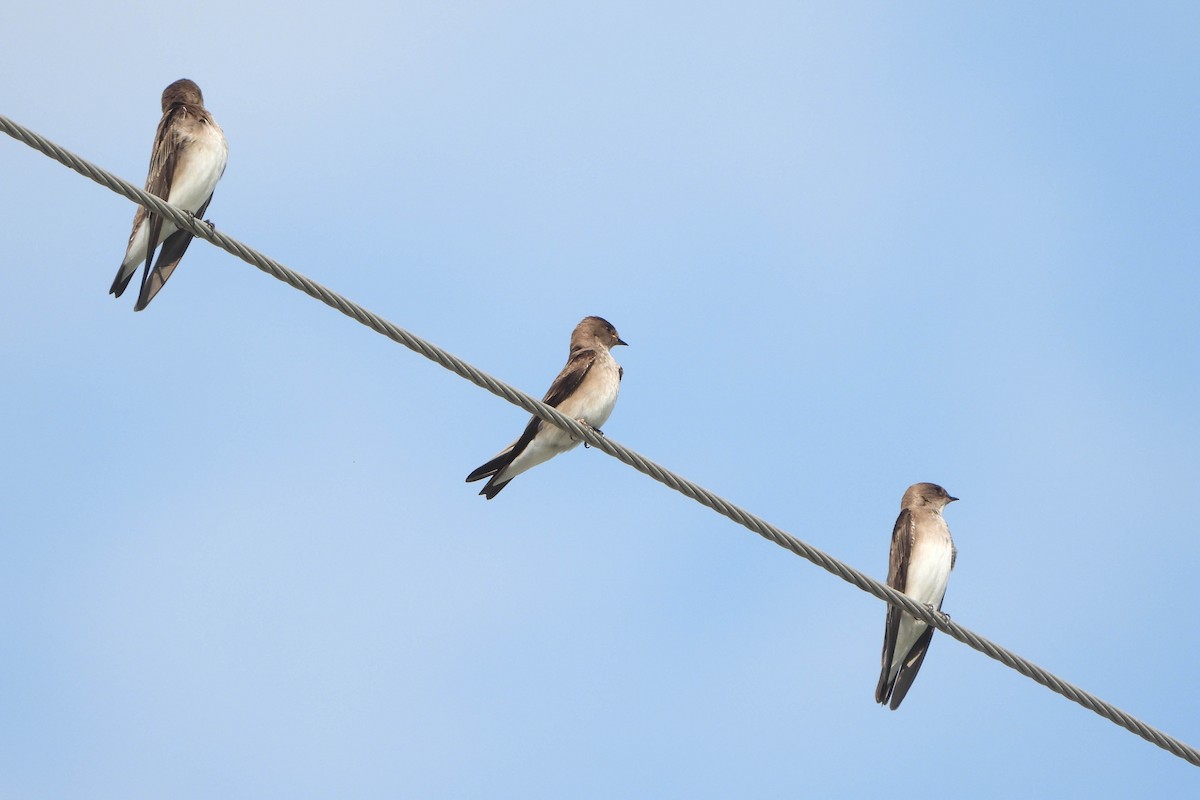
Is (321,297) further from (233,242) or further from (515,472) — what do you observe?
(515,472)

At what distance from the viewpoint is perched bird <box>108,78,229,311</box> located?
1027cm

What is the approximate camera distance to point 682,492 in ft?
23.5

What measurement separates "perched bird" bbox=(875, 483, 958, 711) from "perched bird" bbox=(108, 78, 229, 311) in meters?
5.19

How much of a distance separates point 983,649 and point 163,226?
19.3 feet

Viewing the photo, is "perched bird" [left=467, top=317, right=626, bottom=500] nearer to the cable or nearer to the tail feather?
the tail feather

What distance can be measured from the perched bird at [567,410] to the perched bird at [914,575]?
89.9 inches

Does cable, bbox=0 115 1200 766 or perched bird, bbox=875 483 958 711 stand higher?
perched bird, bbox=875 483 958 711

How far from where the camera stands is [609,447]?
7.40 metres

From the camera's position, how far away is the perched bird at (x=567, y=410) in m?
9.87

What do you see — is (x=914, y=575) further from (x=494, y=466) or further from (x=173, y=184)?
(x=173, y=184)

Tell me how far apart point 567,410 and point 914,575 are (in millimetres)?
2571

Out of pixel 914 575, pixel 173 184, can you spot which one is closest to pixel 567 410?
pixel 914 575

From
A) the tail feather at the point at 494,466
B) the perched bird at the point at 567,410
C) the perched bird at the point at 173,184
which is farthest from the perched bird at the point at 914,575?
the perched bird at the point at 173,184

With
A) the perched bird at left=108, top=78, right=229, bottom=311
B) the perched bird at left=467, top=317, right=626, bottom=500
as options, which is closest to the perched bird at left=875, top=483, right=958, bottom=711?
the perched bird at left=467, top=317, right=626, bottom=500
